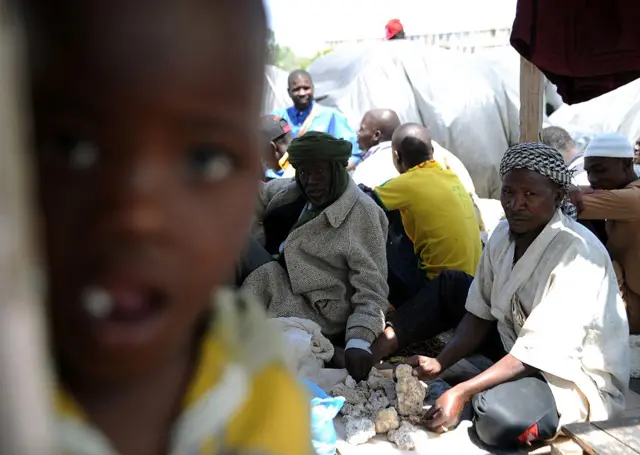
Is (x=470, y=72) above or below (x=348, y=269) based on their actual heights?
below

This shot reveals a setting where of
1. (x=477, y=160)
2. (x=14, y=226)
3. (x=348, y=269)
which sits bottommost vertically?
(x=477, y=160)

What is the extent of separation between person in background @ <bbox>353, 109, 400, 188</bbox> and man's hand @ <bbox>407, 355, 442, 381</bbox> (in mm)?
1815

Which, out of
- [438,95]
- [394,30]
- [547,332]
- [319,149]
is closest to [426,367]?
[547,332]

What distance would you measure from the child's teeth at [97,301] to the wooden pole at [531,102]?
3.80 meters

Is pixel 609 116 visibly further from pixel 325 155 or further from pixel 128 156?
pixel 128 156

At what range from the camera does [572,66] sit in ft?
7.50

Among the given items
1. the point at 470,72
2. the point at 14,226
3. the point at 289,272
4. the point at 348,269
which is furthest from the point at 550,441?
the point at 470,72

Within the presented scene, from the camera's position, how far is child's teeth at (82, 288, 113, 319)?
337mm

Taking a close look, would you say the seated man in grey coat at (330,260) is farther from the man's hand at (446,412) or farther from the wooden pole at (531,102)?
the wooden pole at (531,102)

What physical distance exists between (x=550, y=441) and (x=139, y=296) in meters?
2.32

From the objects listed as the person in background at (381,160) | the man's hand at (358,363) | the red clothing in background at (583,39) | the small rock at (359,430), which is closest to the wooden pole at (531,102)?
the person in background at (381,160)

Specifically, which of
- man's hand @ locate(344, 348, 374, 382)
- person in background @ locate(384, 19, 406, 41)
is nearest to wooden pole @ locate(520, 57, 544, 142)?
man's hand @ locate(344, 348, 374, 382)

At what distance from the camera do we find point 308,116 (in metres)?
5.51

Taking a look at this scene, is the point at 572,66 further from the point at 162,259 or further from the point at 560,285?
the point at 162,259
